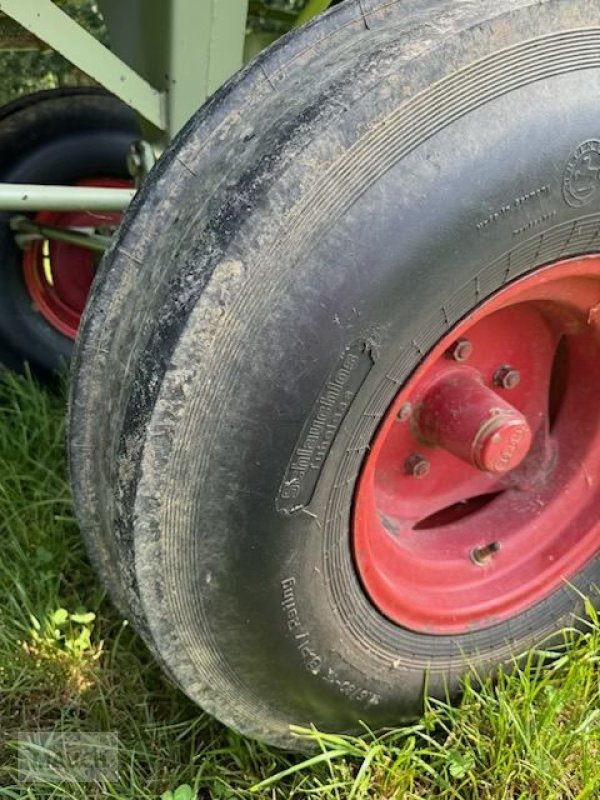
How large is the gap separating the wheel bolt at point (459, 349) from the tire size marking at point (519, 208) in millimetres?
261

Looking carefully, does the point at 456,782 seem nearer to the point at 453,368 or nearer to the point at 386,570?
the point at 386,570

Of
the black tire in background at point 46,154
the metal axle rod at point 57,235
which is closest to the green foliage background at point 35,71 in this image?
the black tire in background at point 46,154

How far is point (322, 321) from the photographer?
1.07 m

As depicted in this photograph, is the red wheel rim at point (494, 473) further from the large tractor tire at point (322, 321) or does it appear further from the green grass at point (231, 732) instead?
the green grass at point (231, 732)

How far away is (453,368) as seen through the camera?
1.38m

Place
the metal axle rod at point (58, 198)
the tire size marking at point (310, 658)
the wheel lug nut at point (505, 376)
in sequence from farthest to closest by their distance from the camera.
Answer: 1. the metal axle rod at point (58, 198)
2. the wheel lug nut at point (505, 376)
3. the tire size marking at point (310, 658)

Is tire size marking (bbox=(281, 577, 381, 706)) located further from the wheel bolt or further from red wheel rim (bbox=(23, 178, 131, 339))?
red wheel rim (bbox=(23, 178, 131, 339))

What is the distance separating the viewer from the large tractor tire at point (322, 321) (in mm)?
1058

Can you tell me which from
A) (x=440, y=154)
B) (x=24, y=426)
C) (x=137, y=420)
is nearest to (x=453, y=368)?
(x=440, y=154)

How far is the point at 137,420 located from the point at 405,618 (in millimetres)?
527

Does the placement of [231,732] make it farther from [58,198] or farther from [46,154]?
[46,154]

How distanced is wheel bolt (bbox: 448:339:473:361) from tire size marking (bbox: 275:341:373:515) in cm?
29

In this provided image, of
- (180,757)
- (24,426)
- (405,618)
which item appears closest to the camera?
(405,618)

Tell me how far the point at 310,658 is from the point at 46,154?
62.1 inches
